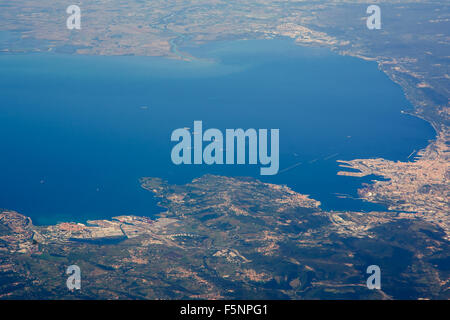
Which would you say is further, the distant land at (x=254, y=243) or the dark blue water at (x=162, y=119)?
the dark blue water at (x=162, y=119)

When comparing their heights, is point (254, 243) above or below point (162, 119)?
below

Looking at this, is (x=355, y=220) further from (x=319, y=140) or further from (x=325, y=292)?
(x=319, y=140)

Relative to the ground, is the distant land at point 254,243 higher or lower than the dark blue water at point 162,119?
lower

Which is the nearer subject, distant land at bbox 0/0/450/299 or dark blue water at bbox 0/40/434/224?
distant land at bbox 0/0/450/299

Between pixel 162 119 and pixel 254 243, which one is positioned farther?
pixel 162 119

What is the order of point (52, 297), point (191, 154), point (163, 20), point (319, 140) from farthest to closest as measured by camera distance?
point (163, 20)
point (319, 140)
point (191, 154)
point (52, 297)

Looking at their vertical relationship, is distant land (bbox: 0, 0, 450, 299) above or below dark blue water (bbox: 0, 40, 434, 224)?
below

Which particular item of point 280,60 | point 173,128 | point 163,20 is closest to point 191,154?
point 173,128
